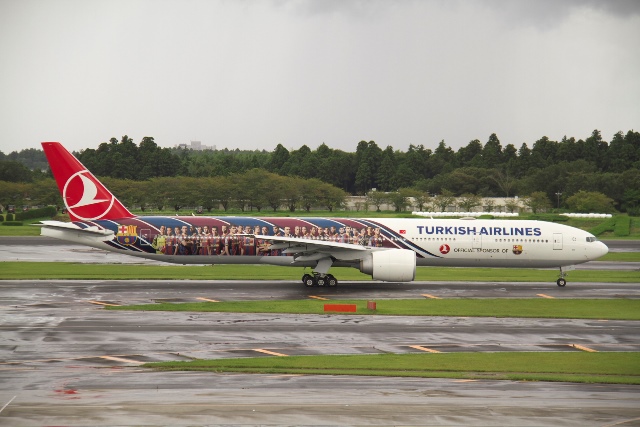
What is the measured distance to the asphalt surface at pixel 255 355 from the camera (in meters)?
18.6

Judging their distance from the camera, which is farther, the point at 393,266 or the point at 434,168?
the point at 434,168

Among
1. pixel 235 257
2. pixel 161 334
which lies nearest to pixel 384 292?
pixel 235 257

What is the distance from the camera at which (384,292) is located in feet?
137

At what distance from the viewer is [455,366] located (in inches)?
954

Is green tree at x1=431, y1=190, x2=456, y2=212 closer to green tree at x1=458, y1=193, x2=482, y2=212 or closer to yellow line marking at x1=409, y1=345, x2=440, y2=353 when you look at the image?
green tree at x1=458, y1=193, x2=482, y2=212

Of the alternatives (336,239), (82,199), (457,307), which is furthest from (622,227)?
(82,199)

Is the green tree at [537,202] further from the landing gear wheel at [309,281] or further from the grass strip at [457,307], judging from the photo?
the landing gear wheel at [309,281]

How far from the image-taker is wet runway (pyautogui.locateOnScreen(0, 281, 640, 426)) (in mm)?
18625

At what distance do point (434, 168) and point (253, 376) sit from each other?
17308 centimetres

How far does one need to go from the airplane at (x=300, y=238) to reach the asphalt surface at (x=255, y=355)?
3.02 meters

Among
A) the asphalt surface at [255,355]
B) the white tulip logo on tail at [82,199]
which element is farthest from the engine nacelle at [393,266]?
the white tulip logo on tail at [82,199]

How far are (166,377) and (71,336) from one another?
24.6 feet

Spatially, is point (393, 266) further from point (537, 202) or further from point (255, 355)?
point (537, 202)

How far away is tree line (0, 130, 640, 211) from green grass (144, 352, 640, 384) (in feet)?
356
